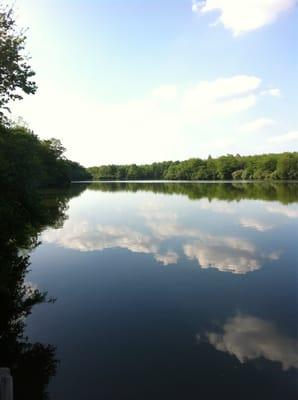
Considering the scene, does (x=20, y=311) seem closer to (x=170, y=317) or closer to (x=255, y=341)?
(x=170, y=317)

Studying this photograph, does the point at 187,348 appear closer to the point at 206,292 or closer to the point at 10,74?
the point at 206,292

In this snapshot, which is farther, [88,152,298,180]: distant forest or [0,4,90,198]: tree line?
[88,152,298,180]: distant forest

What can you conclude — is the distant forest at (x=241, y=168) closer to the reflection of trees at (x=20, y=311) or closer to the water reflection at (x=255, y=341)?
the reflection of trees at (x=20, y=311)

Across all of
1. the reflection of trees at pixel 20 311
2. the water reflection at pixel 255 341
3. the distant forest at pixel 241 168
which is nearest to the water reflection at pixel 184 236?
the water reflection at pixel 255 341

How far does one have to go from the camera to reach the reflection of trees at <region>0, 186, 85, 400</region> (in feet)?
24.4

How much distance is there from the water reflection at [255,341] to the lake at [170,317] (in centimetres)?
3

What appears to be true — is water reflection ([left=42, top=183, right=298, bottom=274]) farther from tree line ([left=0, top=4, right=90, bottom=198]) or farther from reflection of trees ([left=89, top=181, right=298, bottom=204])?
reflection of trees ([left=89, top=181, right=298, bottom=204])

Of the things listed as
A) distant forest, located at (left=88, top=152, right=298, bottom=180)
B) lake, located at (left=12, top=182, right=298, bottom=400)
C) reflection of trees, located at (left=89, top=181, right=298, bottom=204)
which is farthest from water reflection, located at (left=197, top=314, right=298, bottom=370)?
distant forest, located at (left=88, top=152, right=298, bottom=180)

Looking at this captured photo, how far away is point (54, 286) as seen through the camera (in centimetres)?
1389

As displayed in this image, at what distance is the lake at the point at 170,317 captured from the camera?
7.32m

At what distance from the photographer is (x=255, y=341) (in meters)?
9.15

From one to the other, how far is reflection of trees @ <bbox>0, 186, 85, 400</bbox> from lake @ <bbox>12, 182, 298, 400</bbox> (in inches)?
12.8

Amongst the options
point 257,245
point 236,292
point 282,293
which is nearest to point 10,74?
point 236,292

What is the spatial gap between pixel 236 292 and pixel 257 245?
8659 mm
